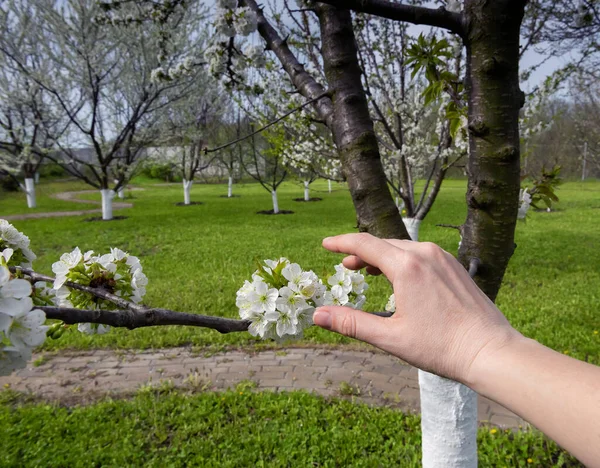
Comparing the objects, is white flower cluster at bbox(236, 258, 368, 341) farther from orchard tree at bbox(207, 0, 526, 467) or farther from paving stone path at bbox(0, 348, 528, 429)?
paving stone path at bbox(0, 348, 528, 429)

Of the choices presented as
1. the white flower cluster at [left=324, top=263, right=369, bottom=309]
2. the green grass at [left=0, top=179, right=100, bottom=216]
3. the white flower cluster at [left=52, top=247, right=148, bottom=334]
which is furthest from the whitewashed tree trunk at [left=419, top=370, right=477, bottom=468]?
the green grass at [left=0, top=179, right=100, bottom=216]

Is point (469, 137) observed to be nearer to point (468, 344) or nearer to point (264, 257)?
point (468, 344)

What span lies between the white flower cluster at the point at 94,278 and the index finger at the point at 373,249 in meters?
0.60

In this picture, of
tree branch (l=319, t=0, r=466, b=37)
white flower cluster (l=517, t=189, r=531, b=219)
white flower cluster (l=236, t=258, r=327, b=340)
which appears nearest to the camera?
white flower cluster (l=236, t=258, r=327, b=340)

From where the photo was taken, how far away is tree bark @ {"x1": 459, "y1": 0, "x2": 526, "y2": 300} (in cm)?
130

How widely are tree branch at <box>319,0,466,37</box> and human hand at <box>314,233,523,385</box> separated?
0.84m

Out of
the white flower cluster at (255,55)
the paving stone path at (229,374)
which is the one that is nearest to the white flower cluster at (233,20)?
the white flower cluster at (255,55)

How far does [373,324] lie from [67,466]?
2.71 meters

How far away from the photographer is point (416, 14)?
4.45 ft

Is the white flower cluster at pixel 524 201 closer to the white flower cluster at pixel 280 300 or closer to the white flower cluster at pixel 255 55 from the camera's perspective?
the white flower cluster at pixel 280 300

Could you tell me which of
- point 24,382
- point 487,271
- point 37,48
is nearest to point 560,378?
point 487,271

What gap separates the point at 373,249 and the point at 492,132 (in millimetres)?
742

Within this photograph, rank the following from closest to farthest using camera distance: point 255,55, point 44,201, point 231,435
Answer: point 255,55
point 231,435
point 44,201

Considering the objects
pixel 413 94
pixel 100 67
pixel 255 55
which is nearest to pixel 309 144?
pixel 413 94
